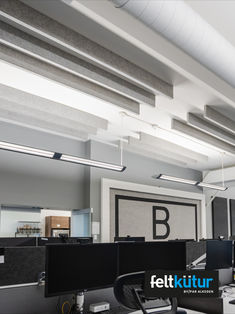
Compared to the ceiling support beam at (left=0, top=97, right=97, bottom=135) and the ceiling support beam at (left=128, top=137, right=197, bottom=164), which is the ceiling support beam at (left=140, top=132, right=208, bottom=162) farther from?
the ceiling support beam at (left=0, top=97, right=97, bottom=135)

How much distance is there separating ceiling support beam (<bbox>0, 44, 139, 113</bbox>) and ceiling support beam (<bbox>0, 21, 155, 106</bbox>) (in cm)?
8

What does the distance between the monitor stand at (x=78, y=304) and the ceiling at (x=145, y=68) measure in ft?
5.63

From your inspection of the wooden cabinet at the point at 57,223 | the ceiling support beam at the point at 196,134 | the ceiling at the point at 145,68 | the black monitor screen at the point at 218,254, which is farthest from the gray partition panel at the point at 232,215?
the black monitor screen at the point at 218,254

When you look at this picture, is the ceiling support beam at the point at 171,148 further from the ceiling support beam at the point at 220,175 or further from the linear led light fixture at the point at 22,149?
the linear led light fixture at the point at 22,149

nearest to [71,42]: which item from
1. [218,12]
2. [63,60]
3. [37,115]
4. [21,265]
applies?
[63,60]

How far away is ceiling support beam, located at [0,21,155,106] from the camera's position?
2.58 metres

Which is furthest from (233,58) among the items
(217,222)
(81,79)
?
(217,222)

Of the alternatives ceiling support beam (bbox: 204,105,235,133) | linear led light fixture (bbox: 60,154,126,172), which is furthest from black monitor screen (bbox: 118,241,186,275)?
ceiling support beam (bbox: 204,105,235,133)

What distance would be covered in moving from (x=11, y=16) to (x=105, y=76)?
1.09 meters

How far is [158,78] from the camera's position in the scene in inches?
136

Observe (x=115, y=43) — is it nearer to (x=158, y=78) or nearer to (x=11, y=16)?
(x=158, y=78)

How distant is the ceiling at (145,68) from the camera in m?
2.45

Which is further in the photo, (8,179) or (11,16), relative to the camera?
(8,179)

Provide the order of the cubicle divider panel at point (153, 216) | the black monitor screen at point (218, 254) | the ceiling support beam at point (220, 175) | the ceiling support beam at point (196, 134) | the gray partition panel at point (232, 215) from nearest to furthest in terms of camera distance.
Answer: the black monitor screen at point (218, 254) < the ceiling support beam at point (196, 134) < the cubicle divider panel at point (153, 216) < the ceiling support beam at point (220, 175) < the gray partition panel at point (232, 215)
